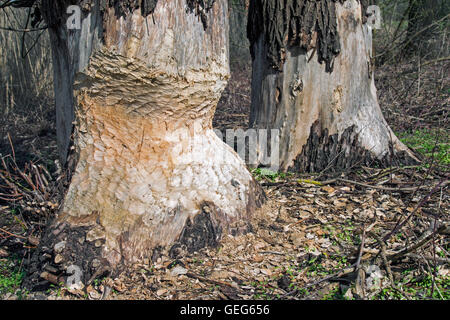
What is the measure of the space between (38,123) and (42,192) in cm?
345

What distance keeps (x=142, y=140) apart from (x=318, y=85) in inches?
63.5

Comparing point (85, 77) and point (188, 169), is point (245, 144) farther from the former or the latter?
point (85, 77)

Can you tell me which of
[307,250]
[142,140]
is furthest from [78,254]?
[307,250]

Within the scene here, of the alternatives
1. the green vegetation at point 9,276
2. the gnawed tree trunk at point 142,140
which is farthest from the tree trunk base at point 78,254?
the green vegetation at point 9,276

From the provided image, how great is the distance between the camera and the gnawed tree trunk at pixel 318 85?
3250 mm

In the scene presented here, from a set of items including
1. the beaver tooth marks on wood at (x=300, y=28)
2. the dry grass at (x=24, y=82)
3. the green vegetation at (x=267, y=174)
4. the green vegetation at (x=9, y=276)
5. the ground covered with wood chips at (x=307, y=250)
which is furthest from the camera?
the dry grass at (x=24, y=82)

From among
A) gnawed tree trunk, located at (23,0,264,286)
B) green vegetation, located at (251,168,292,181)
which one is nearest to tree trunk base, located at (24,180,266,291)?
gnawed tree trunk, located at (23,0,264,286)

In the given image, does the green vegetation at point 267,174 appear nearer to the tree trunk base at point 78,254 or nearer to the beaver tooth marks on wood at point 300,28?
the beaver tooth marks on wood at point 300,28

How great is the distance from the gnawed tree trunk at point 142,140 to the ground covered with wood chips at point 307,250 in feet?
0.44

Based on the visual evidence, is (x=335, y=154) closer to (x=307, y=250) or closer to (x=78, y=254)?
(x=307, y=250)

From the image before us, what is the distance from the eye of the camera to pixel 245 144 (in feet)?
12.1

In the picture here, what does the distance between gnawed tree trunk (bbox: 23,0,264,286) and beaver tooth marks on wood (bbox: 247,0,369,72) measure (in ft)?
2.89

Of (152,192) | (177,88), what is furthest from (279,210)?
(177,88)

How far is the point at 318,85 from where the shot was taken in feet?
11.0
